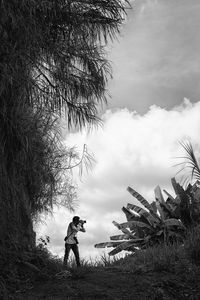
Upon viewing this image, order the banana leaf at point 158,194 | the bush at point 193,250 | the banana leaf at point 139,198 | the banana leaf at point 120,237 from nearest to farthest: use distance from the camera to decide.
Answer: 1. the bush at point 193,250
2. the banana leaf at point 120,237
3. the banana leaf at point 139,198
4. the banana leaf at point 158,194

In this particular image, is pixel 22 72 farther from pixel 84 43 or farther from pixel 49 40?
pixel 84 43

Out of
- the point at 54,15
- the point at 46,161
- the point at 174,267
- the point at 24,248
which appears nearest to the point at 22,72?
the point at 54,15

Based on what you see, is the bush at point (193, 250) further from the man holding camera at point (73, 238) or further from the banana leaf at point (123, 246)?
the banana leaf at point (123, 246)

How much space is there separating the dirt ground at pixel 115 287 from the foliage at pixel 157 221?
6.10 meters

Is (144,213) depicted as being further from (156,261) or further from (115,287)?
(115,287)

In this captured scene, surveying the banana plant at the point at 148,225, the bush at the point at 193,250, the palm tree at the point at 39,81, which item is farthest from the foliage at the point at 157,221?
the palm tree at the point at 39,81

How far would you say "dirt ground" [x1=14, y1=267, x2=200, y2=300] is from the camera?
869 cm

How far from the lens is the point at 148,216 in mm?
17828

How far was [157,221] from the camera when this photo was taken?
17.4m

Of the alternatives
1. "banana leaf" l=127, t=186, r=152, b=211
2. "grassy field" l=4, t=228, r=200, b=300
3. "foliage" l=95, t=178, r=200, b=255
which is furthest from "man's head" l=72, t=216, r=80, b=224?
"banana leaf" l=127, t=186, r=152, b=211

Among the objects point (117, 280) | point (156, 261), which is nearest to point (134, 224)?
point (156, 261)

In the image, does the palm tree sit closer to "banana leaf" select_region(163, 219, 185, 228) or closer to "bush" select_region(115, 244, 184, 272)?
"bush" select_region(115, 244, 184, 272)

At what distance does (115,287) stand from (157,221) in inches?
327

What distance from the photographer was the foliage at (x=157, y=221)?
16781 millimetres
